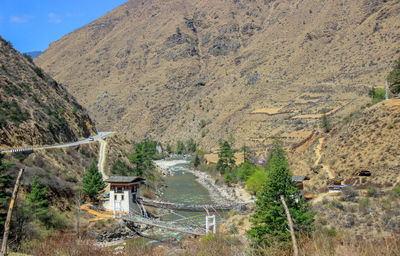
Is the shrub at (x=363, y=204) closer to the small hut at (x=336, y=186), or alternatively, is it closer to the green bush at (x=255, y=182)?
the small hut at (x=336, y=186)

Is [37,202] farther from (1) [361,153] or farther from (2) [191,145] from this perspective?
(2) [191,145]

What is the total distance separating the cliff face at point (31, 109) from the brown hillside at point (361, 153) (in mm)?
35352

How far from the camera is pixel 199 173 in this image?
237 feet

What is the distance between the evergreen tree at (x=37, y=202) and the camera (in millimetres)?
23406

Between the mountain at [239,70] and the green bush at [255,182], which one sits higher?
the mountain at [239,70]

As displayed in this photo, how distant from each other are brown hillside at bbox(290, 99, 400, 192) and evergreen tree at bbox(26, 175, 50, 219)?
88.5 ft

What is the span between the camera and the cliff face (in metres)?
38.0

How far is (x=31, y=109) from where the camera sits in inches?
1747

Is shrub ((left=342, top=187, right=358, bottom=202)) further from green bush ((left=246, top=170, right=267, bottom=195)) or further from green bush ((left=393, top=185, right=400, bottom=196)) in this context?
green bush ((left=246, top=170, right=267, bottom=195))

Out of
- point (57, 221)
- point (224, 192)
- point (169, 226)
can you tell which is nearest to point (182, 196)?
point (224, 192)

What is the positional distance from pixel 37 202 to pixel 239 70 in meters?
105

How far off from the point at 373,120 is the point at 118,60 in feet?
525

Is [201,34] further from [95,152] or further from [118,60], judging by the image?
[95,152]

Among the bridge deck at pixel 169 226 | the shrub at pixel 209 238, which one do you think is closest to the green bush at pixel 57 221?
the bridge deck at pixel 169 226
